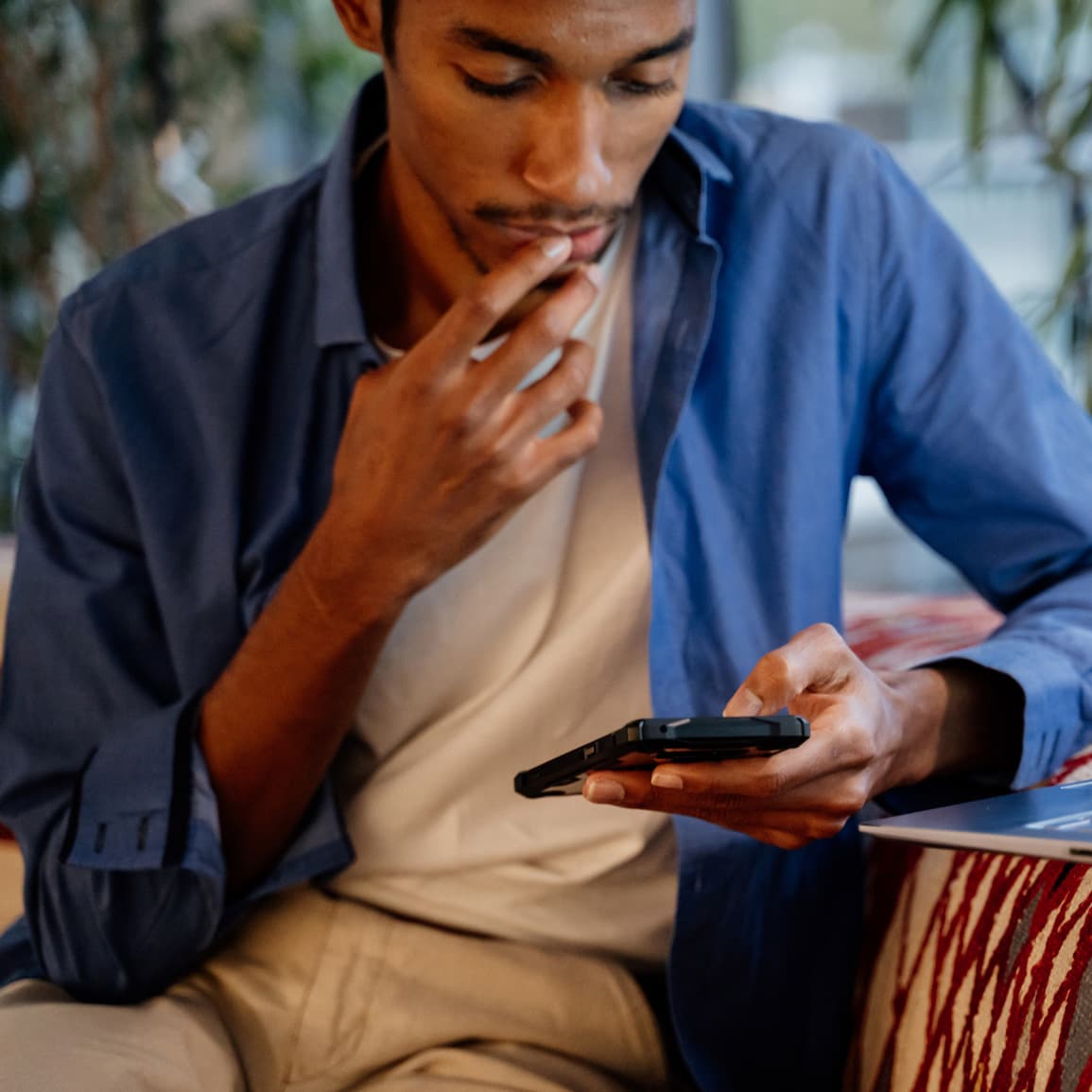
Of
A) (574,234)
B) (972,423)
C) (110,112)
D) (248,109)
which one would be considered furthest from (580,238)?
(248,109)

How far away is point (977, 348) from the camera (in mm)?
1086

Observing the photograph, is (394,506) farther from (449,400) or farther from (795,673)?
(795,673)

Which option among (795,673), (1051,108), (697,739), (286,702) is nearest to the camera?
(697,739)

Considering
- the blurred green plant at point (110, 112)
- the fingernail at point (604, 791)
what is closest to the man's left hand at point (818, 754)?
the fingernail at point (604, 791)

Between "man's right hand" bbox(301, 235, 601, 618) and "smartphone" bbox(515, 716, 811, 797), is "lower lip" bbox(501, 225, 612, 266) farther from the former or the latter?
"smartphone" bbox(515, 716, 811, 797)

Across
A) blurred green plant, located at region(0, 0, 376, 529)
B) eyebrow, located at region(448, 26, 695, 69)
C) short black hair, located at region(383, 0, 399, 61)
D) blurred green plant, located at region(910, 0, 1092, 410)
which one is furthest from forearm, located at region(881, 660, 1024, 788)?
blurred green plant, located at region(0, 0, 376, 529)

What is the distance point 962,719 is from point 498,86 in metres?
0.50

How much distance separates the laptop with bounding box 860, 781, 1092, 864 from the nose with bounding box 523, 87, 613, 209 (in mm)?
444

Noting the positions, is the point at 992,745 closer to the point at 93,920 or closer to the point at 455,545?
the point at 455,545

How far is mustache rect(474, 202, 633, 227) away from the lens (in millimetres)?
942

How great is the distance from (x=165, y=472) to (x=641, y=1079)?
1.84ft

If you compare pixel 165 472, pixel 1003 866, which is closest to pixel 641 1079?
pixel 1003 866

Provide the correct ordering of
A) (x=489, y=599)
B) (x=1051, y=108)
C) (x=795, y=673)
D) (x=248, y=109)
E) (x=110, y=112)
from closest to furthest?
(x=795, y=673)
(x=489, y=599)
(x=1051, y=108)
(x=110, y=112)
(x=248, y=109)

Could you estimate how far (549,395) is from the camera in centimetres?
91
